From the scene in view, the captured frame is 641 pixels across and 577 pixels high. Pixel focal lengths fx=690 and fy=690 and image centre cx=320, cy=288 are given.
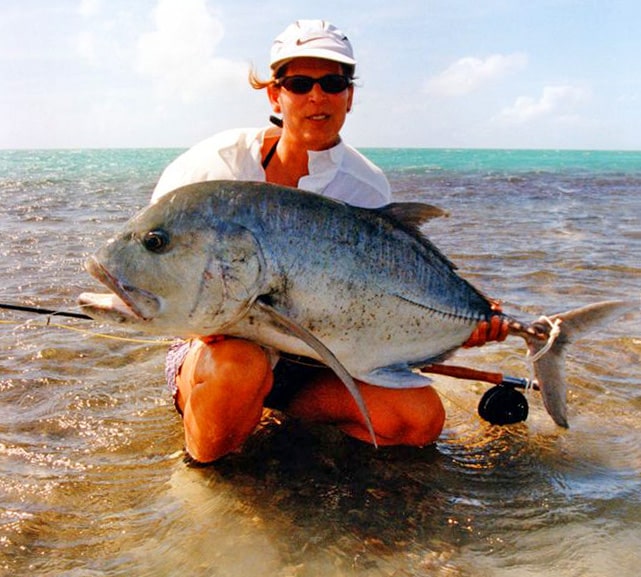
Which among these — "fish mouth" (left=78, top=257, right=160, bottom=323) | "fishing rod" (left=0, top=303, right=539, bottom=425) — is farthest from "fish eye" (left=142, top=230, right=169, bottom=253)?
"fishing rod" (left=0, top=303, right=539, bottom=425)

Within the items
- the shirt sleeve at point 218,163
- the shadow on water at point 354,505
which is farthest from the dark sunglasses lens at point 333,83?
the shadow on water at point 354,505

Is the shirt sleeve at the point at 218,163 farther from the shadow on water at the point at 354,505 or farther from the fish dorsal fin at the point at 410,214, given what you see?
the shadow on water at the point at 354,505

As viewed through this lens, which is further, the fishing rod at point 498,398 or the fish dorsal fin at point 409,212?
the fishing rod at point 498,398

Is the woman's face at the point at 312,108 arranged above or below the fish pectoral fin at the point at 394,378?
above

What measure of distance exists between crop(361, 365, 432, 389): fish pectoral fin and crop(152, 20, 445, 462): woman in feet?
0.71

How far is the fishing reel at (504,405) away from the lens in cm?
370

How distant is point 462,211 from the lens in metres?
16.1

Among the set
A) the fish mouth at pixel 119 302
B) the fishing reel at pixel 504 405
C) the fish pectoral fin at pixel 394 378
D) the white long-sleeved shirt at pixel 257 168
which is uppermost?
the white long-sleeved shirt at pixel 257 168

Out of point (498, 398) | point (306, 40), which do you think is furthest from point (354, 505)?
point (306, 40)

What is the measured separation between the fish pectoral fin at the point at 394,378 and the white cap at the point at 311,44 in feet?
4.72

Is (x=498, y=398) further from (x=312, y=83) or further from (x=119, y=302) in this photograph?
(x=119, y=302)

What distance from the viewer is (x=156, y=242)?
266 centimetres

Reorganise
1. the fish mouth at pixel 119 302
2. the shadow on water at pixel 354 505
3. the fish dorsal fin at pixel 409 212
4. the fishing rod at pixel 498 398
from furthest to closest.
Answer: the fishing rod at pixel 498 398 → the fish dorsal fin at pixel 409 212 → the fish mouth at pixel 119 302 → the shadow on water at pixel 354 505

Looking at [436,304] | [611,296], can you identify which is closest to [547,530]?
[436,304]
